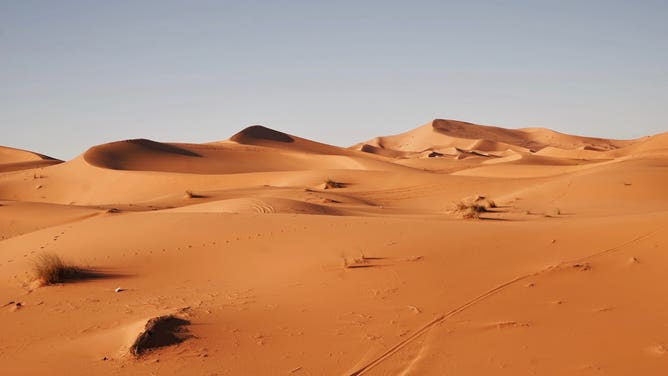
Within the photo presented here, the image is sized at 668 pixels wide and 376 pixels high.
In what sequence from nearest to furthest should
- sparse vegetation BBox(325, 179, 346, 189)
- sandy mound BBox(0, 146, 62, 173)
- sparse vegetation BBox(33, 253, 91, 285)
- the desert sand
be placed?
the desert sand → sparse vegetation BBox(33, 253, 91, 285) → sparse vegetation BBox(325, 179, 346, 189) → sandy mound BBox(0, 146, 62, 173)

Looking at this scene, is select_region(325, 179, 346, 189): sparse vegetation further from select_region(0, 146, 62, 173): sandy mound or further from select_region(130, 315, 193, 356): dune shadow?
select_region(0, 146, 62, 173): sandy mound

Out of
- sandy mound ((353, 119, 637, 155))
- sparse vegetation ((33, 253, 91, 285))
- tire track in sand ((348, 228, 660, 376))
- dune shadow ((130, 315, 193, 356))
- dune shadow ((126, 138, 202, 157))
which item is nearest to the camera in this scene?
tire track in sand ((348, 228, 660, 376))

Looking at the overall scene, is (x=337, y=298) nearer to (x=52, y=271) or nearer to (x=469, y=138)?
(x=52, y=271)

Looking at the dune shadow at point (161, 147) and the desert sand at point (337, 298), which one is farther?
the dune shadow at point (161, 147)

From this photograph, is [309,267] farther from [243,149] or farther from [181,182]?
[243,149]

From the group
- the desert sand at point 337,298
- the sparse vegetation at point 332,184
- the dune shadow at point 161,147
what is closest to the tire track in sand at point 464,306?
the desert sand at point 337,298

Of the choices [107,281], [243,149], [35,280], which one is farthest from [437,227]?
[243,149]

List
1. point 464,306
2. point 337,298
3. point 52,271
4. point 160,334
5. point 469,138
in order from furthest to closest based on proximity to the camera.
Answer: point 469,138
point 52,271
point 337,298
point 464,306
point 160,334

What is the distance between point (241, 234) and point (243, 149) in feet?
127

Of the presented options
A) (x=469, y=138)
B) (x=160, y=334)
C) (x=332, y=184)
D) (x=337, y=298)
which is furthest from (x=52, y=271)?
(x=469, y=138)

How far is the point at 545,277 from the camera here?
6.46 meters

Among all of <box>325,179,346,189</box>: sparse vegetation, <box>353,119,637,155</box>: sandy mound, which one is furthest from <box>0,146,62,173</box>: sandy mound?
<box>353,119,637,155</box>: sandy mound

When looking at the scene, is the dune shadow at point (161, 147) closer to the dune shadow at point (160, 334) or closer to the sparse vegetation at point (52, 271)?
the sparse vegetation at point (52, 271)

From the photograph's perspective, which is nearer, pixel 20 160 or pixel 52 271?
pixel 52 271
